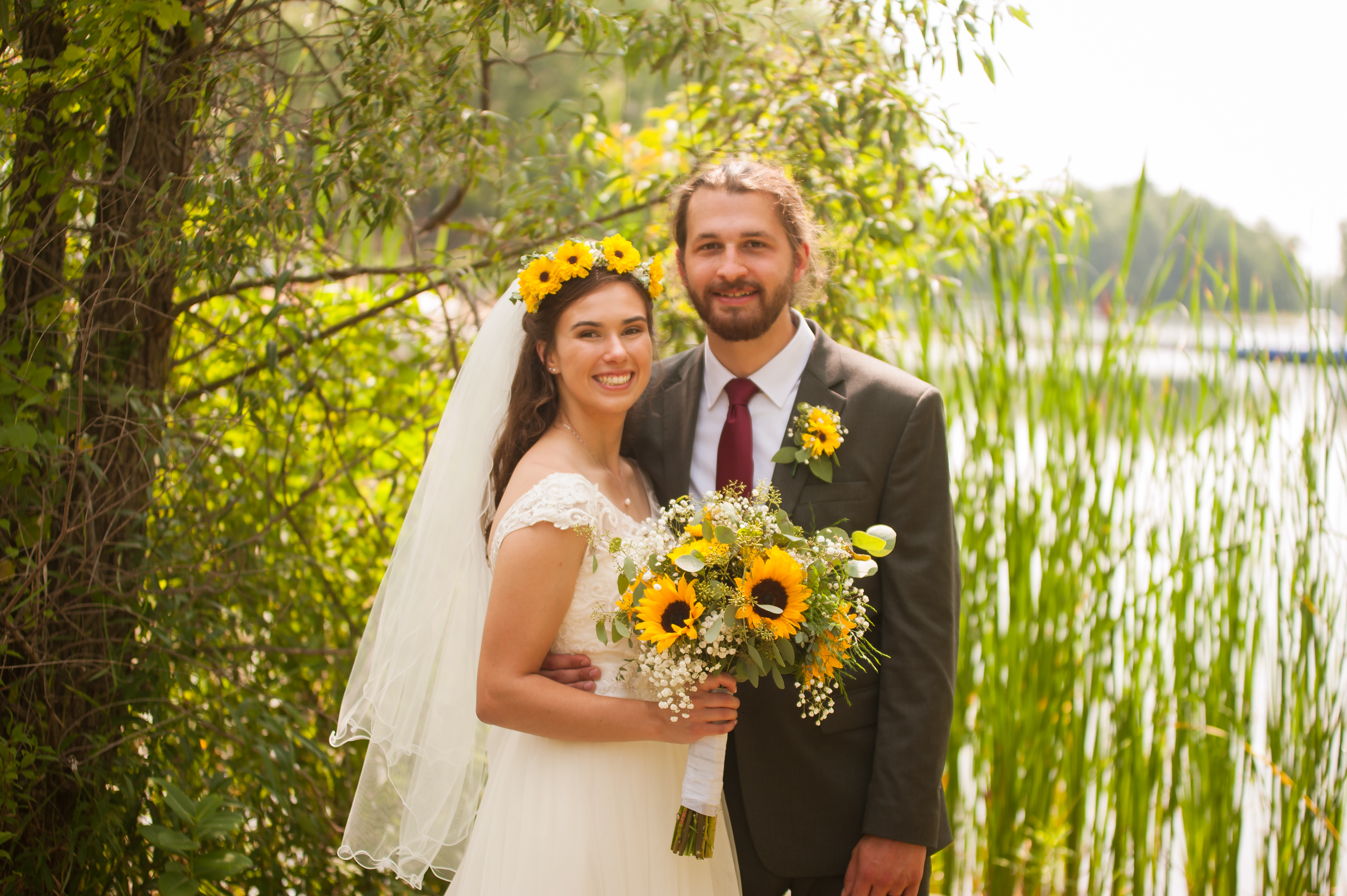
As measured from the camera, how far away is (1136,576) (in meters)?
3.01

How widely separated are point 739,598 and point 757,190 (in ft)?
3.55

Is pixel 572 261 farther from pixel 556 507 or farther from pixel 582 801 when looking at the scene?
pixel 582 801

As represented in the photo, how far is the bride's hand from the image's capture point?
1.77m

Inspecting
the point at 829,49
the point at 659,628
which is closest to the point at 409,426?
the point at 659,628

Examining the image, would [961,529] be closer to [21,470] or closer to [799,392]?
[799,392]

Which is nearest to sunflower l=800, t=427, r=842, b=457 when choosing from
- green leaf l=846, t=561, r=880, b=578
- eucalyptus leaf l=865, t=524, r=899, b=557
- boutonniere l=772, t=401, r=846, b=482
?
boutonniere l=772, t=401, r=846, b=482

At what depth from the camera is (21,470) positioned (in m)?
2.09

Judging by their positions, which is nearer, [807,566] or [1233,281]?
[807,566]

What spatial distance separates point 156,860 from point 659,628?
1604 millimetres

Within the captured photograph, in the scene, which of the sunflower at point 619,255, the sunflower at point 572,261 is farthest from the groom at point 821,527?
the sunflower at point 572,261

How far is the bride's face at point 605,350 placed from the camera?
200cm

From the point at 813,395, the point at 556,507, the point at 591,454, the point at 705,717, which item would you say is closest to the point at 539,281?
the point at 591,454

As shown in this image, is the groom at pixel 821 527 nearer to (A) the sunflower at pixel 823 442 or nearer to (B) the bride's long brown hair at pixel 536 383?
(A) the sunflower at pixel 823 442

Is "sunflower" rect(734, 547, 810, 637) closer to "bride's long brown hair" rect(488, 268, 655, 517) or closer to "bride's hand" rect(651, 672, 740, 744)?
"bride's hand" rect(651, 672, 740, 744)
